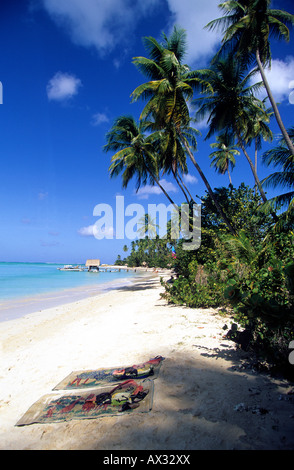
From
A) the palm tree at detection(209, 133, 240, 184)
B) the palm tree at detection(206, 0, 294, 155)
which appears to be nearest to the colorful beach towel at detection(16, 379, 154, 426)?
the palm tree at detection(206, 0, 294, 155)

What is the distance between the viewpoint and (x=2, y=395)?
329 centimetres

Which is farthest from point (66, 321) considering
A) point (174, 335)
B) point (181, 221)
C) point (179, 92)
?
point (179, 92)

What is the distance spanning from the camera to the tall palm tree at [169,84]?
11805 millimetres

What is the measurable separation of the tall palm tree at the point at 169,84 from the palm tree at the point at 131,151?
3520 millimetres

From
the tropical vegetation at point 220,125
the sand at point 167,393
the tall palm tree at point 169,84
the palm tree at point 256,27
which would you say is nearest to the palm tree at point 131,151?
the tropical vegetation at point 220,125

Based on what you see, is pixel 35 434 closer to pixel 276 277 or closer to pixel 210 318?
pixel 276 277

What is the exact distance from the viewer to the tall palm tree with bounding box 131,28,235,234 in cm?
1180

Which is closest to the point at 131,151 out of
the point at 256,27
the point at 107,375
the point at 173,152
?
the point at 173,152

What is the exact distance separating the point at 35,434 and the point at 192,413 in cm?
159

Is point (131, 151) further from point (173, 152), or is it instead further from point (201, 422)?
point (201, 422)

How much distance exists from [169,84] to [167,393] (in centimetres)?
1338

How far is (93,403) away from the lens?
2.60 metres

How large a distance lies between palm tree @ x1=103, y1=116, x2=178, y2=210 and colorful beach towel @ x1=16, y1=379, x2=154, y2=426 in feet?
45.5
